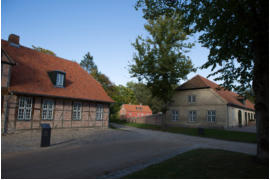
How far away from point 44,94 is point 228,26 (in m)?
14.9

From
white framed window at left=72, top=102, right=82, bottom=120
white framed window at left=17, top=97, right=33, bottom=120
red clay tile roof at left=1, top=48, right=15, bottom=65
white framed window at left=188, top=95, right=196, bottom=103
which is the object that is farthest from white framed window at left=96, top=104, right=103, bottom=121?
white framed window at left=188, top=95, right=196, bottom=103

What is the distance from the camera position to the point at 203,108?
27.3m

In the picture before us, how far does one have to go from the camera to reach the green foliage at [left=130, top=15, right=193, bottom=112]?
76.7ft

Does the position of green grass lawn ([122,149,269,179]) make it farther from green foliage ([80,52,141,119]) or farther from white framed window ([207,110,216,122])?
green foliage ([80,52,141,119])

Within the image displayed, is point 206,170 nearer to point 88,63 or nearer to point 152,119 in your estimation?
point 152,119

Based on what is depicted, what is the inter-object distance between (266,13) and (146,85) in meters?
19.0

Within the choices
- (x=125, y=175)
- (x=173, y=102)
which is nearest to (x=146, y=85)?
(x=173, y=102)

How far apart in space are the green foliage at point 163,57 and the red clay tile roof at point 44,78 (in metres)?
6.50

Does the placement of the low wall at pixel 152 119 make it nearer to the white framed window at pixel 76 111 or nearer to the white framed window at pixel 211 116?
the white framed window at pixel 211 116

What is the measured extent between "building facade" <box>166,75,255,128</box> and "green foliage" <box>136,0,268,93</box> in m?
16.7

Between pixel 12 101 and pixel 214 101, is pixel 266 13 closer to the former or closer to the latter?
pixel 12 101

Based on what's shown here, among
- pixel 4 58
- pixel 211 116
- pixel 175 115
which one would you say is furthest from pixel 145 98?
pixel 4 58

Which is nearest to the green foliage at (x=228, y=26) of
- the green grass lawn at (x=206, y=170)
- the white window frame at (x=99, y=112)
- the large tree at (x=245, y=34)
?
the large tree at (x=245, y=34)

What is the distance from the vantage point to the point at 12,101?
14.8 m
